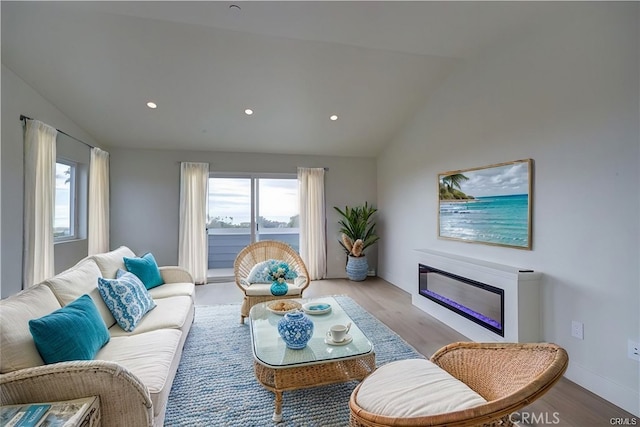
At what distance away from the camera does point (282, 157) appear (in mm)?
5418

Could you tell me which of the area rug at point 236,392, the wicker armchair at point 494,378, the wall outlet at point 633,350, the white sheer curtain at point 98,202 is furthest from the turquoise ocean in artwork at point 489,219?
the white sheer curtain at point 98,202

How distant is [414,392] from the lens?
1318 mm

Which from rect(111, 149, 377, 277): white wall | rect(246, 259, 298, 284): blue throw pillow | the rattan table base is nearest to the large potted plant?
rect(111, 149, 377, 277): white wall

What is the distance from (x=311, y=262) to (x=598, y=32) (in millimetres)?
4602

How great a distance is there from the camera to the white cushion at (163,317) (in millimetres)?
2117

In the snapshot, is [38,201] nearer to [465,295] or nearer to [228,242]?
[228,242]

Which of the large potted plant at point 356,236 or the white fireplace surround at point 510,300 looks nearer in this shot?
the white fireplace surround at point 510,300

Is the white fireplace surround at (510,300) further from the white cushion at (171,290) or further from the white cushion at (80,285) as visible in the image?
the white cushion at (80,285)

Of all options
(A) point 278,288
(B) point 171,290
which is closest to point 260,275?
(A) point 278,288

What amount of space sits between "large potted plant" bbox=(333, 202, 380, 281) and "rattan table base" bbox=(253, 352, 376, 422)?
327cm

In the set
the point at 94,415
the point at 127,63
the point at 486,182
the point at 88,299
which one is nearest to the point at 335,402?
the point at 94,415

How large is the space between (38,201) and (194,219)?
2.11m

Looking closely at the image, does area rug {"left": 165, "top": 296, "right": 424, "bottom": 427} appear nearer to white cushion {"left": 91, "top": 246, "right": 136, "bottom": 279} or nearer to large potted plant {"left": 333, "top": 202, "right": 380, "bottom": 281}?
white cushion {"left": 91, "top": 246, "right": 136, "bottom": 279}

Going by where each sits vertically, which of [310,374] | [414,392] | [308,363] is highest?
[414,392]
